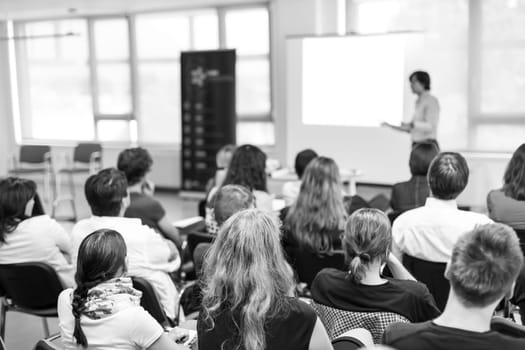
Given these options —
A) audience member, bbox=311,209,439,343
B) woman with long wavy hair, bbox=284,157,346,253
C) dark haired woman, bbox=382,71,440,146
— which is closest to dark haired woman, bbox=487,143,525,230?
woman with long wavy hair, bbox=284,157,346,253

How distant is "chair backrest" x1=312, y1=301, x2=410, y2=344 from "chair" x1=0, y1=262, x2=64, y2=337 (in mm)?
1541

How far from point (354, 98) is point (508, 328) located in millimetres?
5591

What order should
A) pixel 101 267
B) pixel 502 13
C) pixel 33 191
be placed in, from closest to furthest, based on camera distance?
pixel 101 267
pixel 33 191
pixel 502 13

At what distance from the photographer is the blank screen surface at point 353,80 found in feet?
A: 22.5

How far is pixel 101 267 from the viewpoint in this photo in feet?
6.71

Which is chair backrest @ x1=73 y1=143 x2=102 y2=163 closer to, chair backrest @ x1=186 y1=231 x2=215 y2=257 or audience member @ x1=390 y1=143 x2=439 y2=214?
chair backrest @ x1=186 y1=231 x2=215 y2=257

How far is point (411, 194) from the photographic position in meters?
3.80

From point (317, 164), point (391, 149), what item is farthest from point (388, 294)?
point (391, 149)

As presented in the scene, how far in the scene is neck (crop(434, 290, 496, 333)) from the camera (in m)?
1.48

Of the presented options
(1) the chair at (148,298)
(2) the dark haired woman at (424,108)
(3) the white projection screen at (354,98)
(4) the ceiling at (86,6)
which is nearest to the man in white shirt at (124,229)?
(1) the chair at (148,298)

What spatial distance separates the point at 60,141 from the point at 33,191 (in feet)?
25.6

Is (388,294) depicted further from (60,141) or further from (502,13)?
(60,141)

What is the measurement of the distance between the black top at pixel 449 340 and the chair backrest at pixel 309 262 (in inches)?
63.5

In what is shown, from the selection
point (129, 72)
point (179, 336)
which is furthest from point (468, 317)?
point (129, 72)
